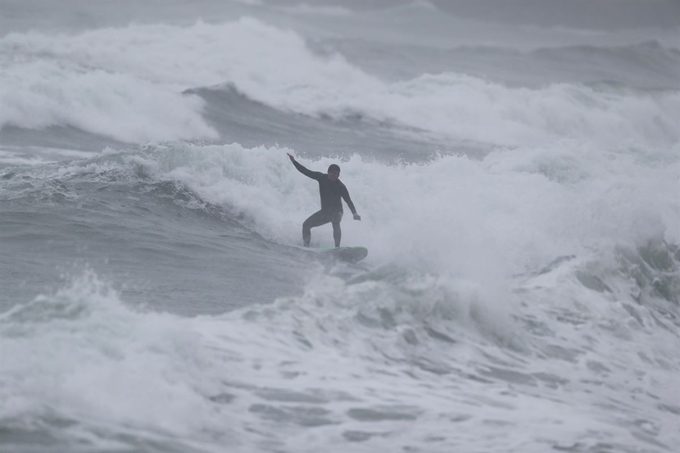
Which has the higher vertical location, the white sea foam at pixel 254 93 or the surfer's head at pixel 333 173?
the white sea foam at pixel 254 93

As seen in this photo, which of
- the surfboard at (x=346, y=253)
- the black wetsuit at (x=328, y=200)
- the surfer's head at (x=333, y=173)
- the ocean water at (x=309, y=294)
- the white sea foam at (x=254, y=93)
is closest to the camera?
the ocean water at (x=309, y=294)

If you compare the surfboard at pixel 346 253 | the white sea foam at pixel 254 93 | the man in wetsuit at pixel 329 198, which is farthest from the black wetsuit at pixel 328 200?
the white sea foam at pixel 254 93

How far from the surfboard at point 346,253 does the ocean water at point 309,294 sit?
24cm

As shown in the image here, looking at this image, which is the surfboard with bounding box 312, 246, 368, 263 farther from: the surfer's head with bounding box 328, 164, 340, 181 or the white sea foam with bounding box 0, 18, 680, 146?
the white sea foam with bounding box 0, 18, 680, 146

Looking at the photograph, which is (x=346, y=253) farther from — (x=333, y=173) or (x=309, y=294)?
(x=309, y=294)

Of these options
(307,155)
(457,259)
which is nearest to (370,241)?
(457,259)

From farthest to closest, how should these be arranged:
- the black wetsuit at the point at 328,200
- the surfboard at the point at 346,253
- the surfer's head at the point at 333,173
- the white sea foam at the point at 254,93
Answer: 1. the white sea foam at the point at 254,93
2. the black wetsuit at the point at 328,200
3. the surfer's head at the point at 333,173
4. the surfboard at the point at 346,253

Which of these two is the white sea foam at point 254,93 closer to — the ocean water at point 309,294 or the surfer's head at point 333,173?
the ocean water at point 309,294

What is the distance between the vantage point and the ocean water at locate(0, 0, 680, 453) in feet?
19.4

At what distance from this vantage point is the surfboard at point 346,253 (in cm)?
1194

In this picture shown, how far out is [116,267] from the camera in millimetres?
9922

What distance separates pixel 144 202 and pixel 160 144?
71.0 inches

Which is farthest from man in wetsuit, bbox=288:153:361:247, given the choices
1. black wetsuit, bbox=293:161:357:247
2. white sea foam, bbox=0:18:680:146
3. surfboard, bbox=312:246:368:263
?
white sea foam, bbox=0:18:680:146

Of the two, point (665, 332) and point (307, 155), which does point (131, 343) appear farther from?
point (307, 155)
